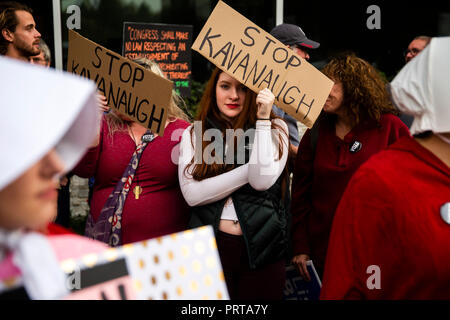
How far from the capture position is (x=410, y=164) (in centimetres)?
161

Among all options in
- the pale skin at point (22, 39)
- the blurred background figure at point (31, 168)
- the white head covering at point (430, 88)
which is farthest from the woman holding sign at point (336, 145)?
the pale skin at point (22, 39)

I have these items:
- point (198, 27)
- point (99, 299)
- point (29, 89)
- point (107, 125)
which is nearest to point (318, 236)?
point (107, 125)

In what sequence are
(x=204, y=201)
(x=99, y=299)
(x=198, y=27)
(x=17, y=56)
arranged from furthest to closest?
(x=198, y=27) < (x=17, y=56) < (x=204, y=201) < (x=99, y=299)

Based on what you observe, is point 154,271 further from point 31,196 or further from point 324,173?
point 324,173

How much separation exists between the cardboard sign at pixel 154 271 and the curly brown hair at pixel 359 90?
1.72m

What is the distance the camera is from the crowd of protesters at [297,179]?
4.99 feet

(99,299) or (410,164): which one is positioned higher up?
(410,164)

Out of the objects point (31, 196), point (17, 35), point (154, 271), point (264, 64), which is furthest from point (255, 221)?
point (17, 35)

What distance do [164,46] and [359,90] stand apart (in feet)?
8.75

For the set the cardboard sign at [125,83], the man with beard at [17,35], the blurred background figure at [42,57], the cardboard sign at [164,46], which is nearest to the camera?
the cardboard sign at [125,83]

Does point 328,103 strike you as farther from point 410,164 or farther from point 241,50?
point 410,164

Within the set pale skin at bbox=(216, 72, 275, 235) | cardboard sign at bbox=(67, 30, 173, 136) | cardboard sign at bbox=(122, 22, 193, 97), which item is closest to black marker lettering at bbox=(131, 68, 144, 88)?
cardboard sign at bbox=(67, 30, 173, 136)

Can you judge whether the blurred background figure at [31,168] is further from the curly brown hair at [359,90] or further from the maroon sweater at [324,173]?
the curly brown hair at [359,90]

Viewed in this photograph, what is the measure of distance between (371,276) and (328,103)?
130 cm
